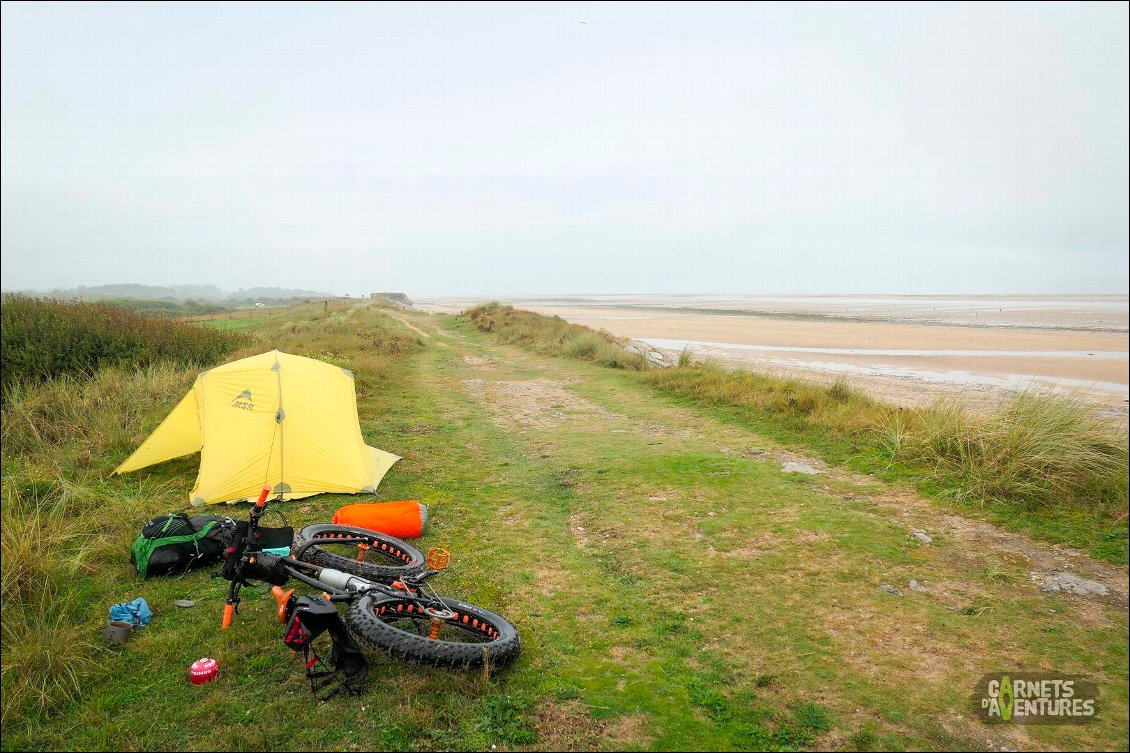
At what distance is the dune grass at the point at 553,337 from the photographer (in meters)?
21.0

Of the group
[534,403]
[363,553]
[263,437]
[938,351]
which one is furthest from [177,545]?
[938,351]

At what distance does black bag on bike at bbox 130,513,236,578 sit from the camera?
18.1ft

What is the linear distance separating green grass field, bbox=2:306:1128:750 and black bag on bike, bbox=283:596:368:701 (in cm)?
12

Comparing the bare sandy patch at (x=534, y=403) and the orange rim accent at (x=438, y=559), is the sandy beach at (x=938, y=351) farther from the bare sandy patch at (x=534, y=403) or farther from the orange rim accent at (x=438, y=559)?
the bare sandy patch at (x=534, y=403)

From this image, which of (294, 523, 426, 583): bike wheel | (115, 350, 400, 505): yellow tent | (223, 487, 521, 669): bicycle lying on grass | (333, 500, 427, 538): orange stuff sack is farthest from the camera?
(115, 350, 400, 505): yellow tent

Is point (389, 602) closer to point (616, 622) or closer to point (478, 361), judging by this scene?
point (616, 622)

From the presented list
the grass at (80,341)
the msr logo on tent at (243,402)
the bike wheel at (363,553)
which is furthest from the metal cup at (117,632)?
the grass at (80,341)

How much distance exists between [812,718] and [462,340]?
28.7m

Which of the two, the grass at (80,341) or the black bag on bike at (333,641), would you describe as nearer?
the black bag on bike at (333,641)

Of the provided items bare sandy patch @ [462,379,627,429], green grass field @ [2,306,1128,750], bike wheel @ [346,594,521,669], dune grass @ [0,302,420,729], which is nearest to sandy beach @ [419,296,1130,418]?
green grass field @ [2,306,1128,750]

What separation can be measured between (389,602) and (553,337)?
22.9 meters

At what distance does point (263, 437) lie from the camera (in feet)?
25.6

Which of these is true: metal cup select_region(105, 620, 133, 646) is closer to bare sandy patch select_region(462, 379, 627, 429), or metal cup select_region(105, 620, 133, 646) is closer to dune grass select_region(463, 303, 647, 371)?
bare sandy patch select_region(462, 379, 627, 429)

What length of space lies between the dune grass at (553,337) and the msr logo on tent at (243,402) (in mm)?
13514
